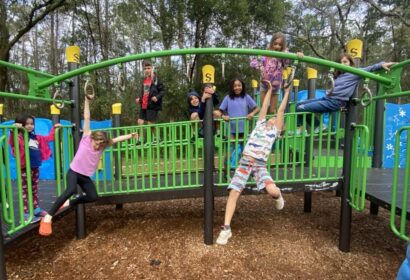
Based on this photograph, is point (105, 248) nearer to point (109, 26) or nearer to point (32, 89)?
point (32, 89)

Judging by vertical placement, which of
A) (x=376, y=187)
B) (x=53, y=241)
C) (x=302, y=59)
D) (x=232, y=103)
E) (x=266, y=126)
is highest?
(x=302, y=59)

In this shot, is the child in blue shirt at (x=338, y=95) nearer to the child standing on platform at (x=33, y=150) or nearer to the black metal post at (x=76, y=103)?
the black metal post at (x=76, y=103)

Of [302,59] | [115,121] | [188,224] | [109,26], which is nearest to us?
[302,59]

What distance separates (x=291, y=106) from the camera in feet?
20.4

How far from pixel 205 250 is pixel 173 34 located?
11.7m

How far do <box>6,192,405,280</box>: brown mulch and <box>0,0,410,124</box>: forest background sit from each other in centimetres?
395

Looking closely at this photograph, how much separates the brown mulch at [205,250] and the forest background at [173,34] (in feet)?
13.0

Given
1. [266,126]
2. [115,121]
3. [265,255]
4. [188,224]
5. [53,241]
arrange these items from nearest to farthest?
[266,126] < [265,255] < [53,241] < [188,224] < [115,121]

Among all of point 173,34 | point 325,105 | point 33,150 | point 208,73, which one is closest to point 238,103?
point 208,73

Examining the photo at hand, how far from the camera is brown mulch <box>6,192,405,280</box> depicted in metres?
3.57

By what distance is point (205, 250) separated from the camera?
3918 mm

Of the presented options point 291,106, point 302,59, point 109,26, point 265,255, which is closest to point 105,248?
point 265,255

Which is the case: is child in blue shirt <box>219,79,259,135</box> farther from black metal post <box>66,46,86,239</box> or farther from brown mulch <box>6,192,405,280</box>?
black metal post <box>66,46,86,239</box>

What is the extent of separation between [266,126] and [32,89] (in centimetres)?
257
